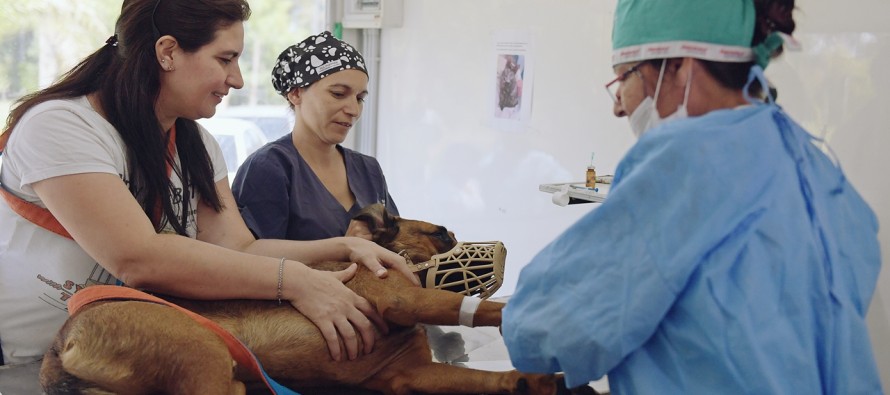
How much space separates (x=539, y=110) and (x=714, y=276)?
2471mm

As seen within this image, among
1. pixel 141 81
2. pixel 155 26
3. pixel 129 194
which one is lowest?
pixel 129 194

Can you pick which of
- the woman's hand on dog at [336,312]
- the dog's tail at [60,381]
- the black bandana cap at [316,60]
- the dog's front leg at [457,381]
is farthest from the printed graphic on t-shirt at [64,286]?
the black bandana cap at [316,60]

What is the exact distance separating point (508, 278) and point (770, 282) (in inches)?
106

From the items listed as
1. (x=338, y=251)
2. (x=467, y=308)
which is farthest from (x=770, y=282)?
(x=338, y=251)

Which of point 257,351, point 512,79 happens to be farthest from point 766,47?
point 512,79

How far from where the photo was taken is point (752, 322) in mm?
1052

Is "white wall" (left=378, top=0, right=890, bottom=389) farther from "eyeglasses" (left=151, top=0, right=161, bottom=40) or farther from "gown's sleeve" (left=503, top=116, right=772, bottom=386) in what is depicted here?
"eyeglasses" (left=151, top=0, right=161, bottom=40)

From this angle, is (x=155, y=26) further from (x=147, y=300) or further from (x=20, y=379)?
(x=20, y=379)

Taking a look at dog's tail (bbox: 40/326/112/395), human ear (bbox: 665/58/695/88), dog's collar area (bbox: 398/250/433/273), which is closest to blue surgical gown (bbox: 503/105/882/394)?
human ear (bbox: 665/58/695/88)

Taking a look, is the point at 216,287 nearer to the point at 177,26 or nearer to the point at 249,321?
the point at 249,321

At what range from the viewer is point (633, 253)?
1.09 metres

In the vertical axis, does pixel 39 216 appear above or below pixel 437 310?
above

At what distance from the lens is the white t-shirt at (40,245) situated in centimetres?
161

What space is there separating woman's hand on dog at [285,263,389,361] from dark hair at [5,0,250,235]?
369mm
